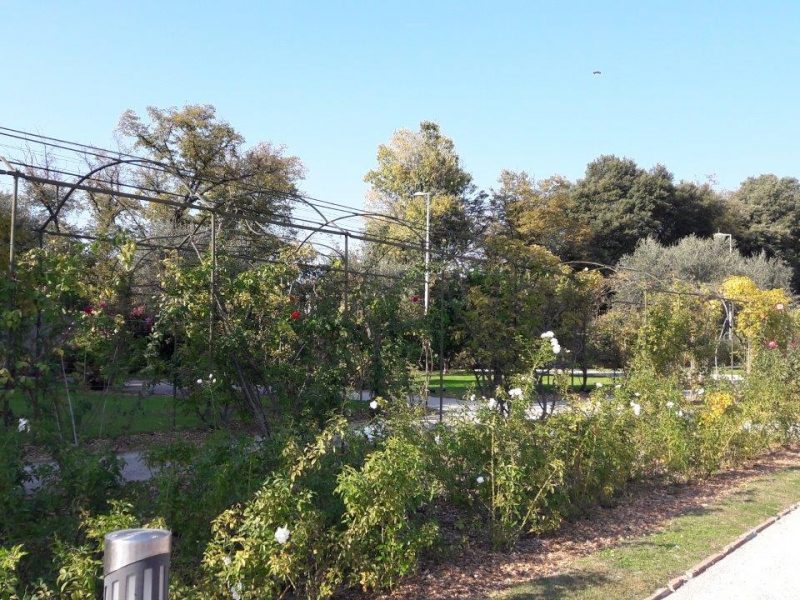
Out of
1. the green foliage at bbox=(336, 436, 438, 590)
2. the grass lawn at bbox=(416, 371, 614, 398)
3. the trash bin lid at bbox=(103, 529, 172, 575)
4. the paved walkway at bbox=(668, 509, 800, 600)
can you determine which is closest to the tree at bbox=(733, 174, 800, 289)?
the grass lawn at bbox=(416, 371, 614, 398)

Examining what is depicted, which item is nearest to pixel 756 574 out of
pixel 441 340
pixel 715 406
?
pixel 441 340

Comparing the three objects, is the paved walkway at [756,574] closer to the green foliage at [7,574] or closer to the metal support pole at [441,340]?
the metal support pole at [441,340]

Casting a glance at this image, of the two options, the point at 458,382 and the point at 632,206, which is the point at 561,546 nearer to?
the point at 458,382

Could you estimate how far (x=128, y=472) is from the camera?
8297 mm

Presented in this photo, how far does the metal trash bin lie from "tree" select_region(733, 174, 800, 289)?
166 feet

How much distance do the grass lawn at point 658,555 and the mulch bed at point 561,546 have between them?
0.12m

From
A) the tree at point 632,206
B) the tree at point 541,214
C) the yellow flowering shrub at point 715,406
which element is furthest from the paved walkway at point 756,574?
the tree at point 632,206

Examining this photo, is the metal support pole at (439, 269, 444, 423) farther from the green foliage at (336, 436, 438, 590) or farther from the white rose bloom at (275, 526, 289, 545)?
the white rose bloom at (275, 526, 289, 545)

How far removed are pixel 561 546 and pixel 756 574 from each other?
51.6 inches

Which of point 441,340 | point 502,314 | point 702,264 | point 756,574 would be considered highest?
point 702,264

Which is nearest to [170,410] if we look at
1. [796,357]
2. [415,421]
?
[415,421]

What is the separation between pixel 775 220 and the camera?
4919 centimetres

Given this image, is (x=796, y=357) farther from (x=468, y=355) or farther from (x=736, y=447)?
(x=468, y=355)

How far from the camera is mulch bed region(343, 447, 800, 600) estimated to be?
464 centimetres
